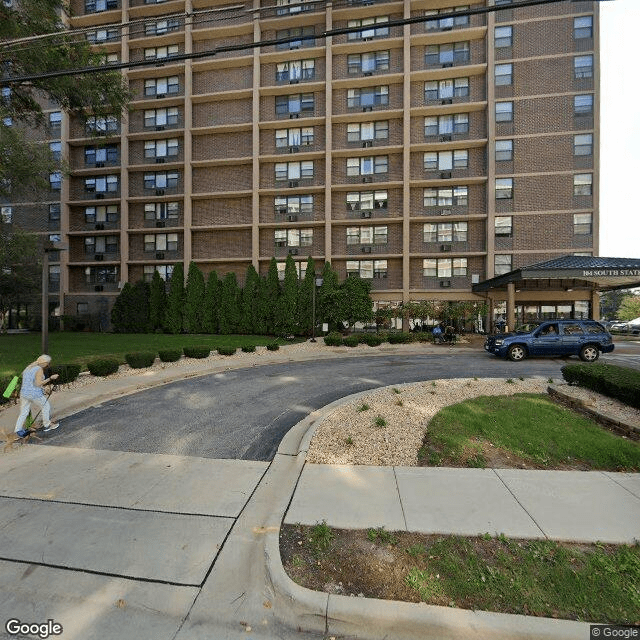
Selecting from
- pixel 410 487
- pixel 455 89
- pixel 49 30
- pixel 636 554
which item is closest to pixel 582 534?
pixel 636 554


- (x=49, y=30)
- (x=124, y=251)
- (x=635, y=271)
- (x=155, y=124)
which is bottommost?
(x=635, y=271)

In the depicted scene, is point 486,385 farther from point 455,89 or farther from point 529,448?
point 455,89

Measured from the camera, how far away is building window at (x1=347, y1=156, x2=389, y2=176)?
28038 mm

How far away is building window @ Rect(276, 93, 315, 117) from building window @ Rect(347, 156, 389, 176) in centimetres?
610

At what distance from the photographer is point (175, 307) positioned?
28047 mm

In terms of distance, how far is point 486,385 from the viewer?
9.22 metres

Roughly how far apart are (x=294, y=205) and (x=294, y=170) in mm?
3229

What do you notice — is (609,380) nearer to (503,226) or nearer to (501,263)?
(501,263)

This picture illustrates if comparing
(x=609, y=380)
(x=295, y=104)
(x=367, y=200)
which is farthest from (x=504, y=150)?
(x=609, y=380)

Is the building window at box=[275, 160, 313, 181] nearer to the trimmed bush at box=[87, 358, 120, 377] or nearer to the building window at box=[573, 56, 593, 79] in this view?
the building window at box=[573, 56, 593, 79]

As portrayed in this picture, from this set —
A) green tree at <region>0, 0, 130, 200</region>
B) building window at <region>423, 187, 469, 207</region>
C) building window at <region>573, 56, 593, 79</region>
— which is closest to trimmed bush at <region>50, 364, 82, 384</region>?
green tree at <region>0, 0, 130, 200</region>

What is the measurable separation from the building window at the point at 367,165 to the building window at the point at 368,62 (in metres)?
7.24

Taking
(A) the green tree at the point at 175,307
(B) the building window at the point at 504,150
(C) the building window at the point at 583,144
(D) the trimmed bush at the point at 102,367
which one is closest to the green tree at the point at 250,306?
(A) the green tree at the point at 175,307

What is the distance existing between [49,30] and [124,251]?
59.3 ft
